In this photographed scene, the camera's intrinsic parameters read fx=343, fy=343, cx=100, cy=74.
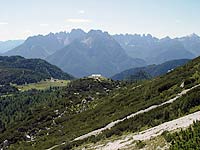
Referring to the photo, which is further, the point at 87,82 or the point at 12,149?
the point at 87,82

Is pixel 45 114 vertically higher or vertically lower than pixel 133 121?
lower

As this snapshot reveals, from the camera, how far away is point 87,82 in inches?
7190

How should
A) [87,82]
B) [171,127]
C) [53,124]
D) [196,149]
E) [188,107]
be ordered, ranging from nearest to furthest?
[196,149], [171,127], [188,107], [53,124], [87,82]

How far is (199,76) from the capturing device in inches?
1917

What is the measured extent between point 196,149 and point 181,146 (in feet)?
4.52

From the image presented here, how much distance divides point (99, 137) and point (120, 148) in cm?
1113

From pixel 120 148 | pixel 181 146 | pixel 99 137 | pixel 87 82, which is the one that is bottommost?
pixel 87 82

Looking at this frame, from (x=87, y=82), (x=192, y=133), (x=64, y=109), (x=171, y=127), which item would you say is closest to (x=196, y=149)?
(x=192, y=133)

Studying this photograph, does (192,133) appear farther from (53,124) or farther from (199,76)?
(53,124)

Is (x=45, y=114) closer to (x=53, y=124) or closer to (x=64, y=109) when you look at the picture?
(x=64, y=109)

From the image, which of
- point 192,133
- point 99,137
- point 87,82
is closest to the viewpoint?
point 192,133

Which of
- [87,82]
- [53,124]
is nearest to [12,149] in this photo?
[53,124]

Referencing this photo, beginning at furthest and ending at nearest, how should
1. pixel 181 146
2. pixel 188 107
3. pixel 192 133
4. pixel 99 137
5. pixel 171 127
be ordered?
pixel 99 137 → pixel 188 107 → pixel 171 127 → pixel 192 133 → pixel 181 146

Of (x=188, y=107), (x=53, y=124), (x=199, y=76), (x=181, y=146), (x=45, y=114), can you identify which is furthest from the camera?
(x=45, y=114)
